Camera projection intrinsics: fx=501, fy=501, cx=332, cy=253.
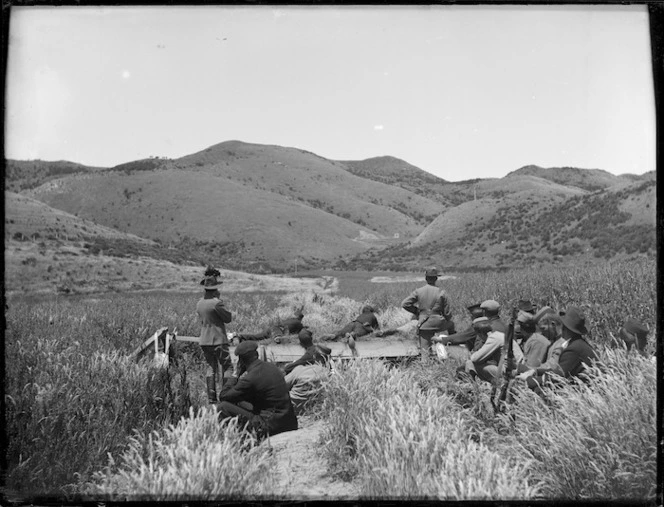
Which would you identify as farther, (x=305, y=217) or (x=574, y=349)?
(x=305, y=217)

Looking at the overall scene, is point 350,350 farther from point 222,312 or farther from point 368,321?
point 222,312

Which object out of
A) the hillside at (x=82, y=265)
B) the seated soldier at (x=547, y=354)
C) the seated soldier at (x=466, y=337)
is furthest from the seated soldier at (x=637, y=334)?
the hillside at (x=82, y=265)

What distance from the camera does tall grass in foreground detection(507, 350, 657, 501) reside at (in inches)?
158

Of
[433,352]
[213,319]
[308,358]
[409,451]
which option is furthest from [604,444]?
[213,319]

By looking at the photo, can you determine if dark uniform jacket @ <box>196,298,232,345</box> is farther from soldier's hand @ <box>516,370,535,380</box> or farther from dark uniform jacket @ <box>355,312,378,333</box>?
dark uniform jacket @ <box>355,312,378,333</box>

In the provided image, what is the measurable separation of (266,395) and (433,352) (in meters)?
3.57

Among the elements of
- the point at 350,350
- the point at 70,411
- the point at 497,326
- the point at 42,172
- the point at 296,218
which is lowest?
the point at 350,350

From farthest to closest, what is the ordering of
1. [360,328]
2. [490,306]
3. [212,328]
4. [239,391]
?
1. [360,328]
2. [212,328]
3. [490,306]
4. [239,391]

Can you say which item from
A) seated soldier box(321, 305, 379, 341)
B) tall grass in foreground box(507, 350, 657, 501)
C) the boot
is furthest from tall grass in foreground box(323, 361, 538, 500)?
seated soldier box(321, 305, 379, 341)

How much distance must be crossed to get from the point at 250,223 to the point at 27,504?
298ft

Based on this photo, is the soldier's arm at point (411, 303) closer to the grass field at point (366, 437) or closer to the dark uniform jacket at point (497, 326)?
the grass field at point (366, 437)

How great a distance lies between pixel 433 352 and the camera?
855cm

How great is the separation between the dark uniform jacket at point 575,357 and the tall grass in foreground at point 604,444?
0.50m

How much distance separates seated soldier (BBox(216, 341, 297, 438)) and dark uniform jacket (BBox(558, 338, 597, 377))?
10.6 ft
